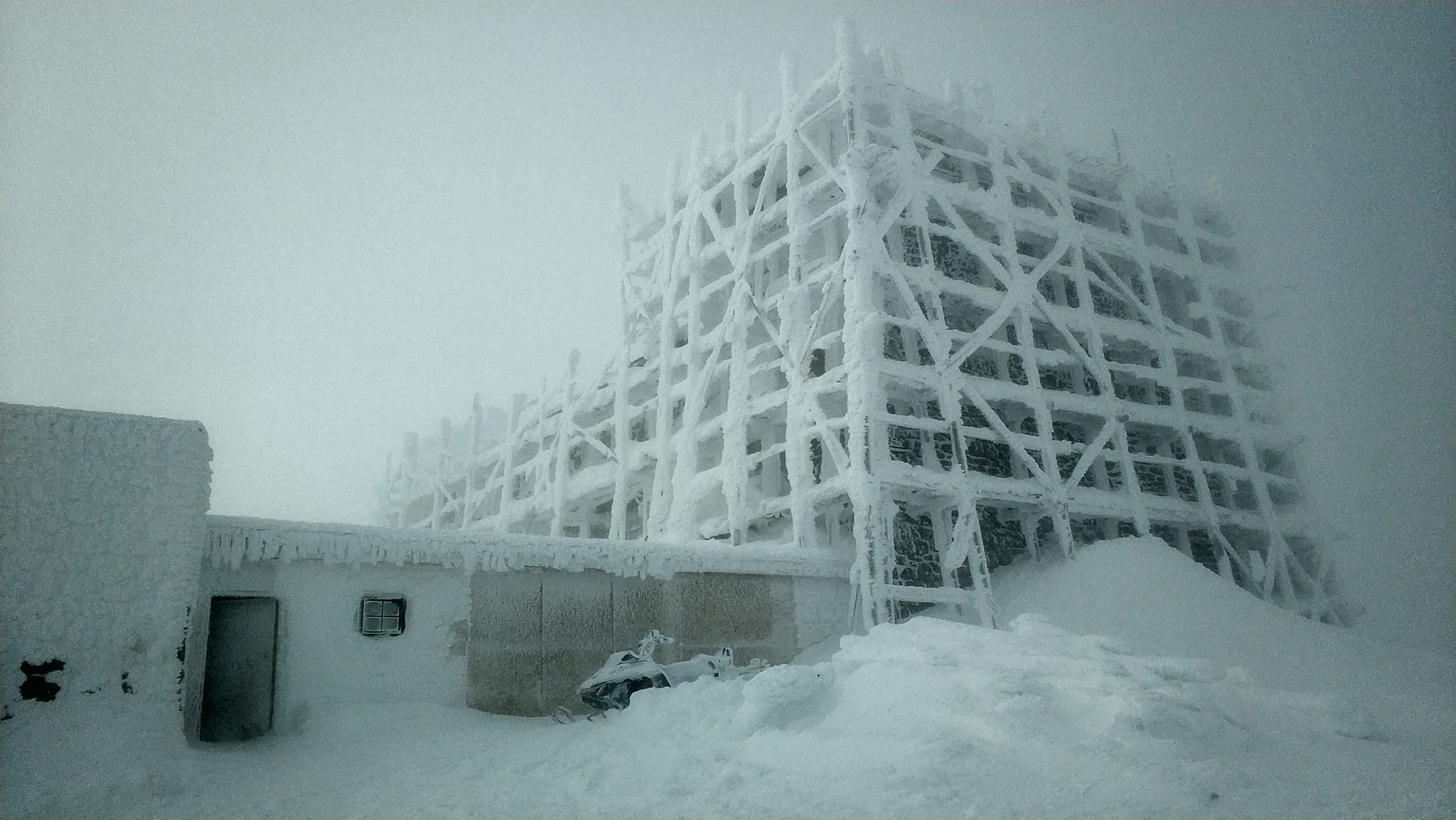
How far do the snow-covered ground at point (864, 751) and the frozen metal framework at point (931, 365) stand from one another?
233 inches

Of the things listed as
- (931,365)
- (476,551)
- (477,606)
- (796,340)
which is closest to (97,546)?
(476,551)

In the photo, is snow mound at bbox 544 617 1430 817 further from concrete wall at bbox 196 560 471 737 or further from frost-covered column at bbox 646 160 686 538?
frost-covered column at bbox 646 160 686 538

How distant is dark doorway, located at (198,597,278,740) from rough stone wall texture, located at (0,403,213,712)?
1.28 metres

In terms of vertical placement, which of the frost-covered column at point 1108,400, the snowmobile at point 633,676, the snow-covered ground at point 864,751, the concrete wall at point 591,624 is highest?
the frost-covered column at point 1108,400

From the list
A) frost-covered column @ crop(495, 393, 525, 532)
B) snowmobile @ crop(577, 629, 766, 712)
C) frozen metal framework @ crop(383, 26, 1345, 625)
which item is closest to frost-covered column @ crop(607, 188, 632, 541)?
frozen metal framework @ crop(383, 26, 1345, 625)

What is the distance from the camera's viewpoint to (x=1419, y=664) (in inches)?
492

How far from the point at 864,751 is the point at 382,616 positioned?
6753mm

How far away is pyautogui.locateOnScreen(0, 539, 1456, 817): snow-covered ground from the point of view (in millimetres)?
6641

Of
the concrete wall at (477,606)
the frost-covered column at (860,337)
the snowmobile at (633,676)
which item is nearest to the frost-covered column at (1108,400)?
the frost-covered column at (860,337)

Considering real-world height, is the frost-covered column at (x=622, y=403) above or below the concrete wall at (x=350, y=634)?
above

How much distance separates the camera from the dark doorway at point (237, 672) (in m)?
10.1

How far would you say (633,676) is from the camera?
10656 mm

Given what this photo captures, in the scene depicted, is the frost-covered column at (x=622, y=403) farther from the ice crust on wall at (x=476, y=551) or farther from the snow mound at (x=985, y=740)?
the snow mound at (x=985, y=740)

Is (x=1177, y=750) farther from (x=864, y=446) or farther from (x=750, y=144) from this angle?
(x=750, y=144)
